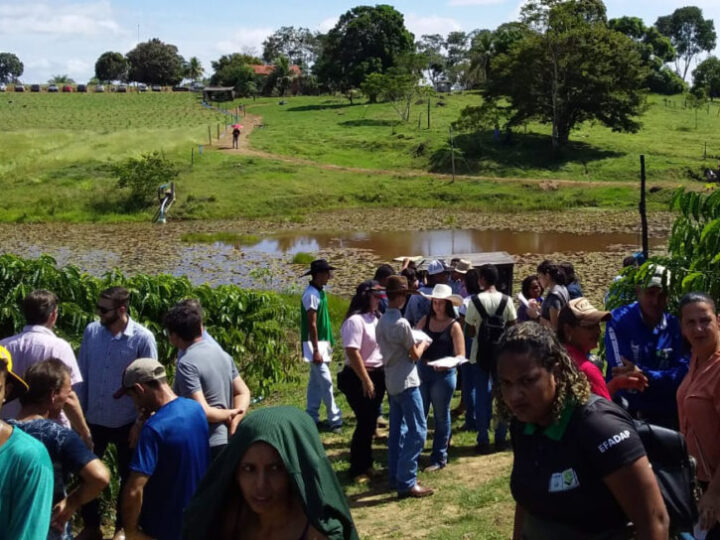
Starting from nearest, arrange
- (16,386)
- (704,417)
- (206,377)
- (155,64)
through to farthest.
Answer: (16,386) < (704,417) < (206,377) < (155,64)

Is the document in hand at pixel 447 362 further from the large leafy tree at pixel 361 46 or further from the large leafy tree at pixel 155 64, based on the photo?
the large leafy tree at pixel 155 64

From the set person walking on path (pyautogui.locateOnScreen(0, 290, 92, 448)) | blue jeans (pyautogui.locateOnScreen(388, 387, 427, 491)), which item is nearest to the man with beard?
person walking on path (pyautogui.locateOnScreen(0, 290, 92, 448))

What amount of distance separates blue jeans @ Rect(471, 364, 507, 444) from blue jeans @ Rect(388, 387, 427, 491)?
1.01 metres

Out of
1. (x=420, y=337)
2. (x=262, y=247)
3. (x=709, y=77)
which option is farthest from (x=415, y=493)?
(x=709, y=77)

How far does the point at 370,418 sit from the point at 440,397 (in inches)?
22.7

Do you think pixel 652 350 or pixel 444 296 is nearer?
pixel 652 350

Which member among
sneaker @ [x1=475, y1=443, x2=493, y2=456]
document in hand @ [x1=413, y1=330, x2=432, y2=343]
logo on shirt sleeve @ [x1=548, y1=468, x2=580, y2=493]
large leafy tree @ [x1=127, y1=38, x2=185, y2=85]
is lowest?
sneaker @ [x1=475, y1=443, x2=493, y2=456]

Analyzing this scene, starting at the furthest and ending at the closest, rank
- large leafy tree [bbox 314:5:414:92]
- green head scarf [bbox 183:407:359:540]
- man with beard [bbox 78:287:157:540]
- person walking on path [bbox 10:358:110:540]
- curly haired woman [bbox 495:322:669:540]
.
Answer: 1. large leafy tree [bbox 314:5:414:92]
2. man with beard [bbox 78:287:157:540]
3. person walking on path [bbox 10:358:110:540]
4. curly haired woman [bbox 495:322:669:540]
5. green head scarf [bbox 183:407:359:540]

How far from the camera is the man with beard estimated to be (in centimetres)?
514

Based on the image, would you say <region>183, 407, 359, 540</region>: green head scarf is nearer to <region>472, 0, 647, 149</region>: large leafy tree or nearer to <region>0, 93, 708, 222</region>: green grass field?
<region>0, 93, 708, 222</region>: green grass field

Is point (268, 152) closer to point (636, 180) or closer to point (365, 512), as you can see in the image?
point (636, 180)

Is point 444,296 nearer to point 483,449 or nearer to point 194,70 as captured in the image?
point 483,449

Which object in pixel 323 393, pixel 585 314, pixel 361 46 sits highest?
pixel 361 46

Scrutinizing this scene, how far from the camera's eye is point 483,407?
6.84 m
